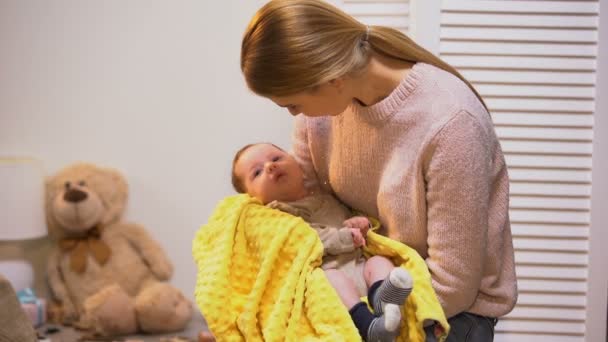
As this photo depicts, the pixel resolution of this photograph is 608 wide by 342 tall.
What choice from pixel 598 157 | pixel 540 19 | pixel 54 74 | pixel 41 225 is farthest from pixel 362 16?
pixel 41 225

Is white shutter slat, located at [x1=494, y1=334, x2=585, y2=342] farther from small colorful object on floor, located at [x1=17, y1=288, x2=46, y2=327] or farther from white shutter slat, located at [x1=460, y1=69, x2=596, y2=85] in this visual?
small colorful object on floor, located at [x1=17, y1=288, x2=46, y2=327]

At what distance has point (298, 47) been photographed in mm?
1385

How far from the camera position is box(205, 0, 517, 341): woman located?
1.41 metres

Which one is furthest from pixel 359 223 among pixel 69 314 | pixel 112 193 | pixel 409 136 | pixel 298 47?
pixel 69 314

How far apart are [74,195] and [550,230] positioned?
167cm

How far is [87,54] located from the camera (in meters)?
2.79

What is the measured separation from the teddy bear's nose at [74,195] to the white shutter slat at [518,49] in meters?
1.41

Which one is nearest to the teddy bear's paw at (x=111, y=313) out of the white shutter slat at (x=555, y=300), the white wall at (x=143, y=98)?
the white wall at (x=143, y=98)

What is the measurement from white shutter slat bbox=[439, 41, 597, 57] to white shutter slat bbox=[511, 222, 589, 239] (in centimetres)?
51

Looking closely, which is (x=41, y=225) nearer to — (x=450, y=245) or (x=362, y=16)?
(x=362, y=16)

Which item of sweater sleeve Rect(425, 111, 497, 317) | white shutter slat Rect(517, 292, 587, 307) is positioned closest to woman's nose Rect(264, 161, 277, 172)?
sweater sleeve Rect(425, 111, 497, 317)

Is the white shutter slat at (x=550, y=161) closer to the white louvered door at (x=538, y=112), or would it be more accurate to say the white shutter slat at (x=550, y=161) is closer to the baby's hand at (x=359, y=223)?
the white louvered door at (x=538, y=112)

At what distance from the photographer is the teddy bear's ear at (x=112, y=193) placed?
9.21 ft

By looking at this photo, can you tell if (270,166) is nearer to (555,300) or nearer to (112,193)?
(555,300)
